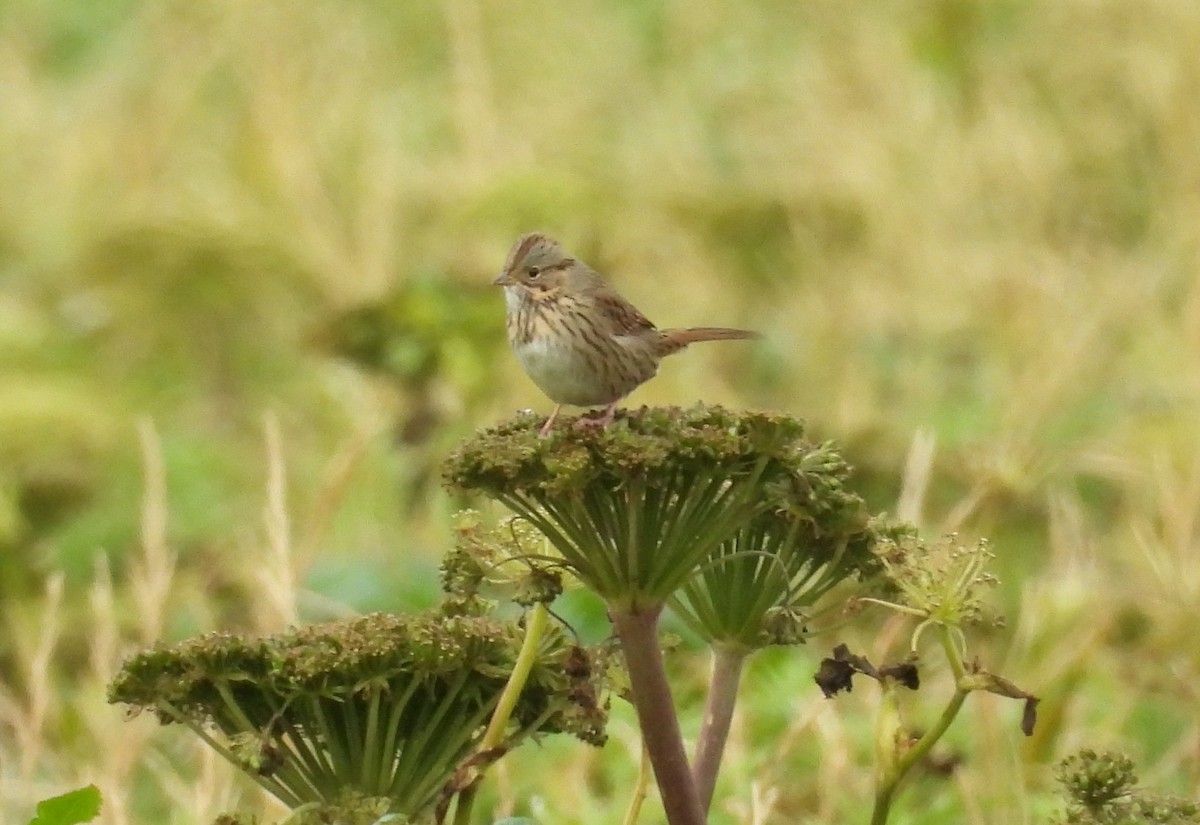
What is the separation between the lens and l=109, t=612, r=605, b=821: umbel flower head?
1625 millimetres

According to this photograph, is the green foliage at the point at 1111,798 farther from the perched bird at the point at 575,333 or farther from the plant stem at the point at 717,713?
the perched bird at the point at 575,333

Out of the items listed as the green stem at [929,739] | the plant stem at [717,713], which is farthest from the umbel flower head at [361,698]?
the green stem at [929,739]

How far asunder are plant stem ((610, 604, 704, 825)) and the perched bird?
1051 millimetres

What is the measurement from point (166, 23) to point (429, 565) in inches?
215

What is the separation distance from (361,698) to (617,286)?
5.94 m

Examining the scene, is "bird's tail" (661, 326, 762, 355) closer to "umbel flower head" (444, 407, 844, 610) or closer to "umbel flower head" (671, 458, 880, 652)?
"umbel flower head" (671, 458, 880, 652)

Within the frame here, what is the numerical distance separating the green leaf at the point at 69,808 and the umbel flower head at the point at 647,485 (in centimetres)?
47

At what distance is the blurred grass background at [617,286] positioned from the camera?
12.6 feet

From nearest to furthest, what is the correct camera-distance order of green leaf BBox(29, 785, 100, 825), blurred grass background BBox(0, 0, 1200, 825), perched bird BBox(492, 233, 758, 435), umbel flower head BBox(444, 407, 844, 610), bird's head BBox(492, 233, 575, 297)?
umbel flower head BBox(444, 407, 844, 610)
green leaf BBox(29, 785, 100, 825)
perched bird BBox(492, 233, 758, 435)
bird's head BBox(492, 233, 575, 297)
blurred grass background BBox(0, 0, 1200, 825)

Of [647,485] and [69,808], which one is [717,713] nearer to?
[647,485]

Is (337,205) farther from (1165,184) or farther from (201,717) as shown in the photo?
(201,717)

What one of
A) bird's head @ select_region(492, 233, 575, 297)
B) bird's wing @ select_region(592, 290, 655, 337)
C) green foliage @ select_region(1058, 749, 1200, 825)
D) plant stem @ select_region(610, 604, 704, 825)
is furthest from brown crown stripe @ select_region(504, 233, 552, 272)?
green foliage @ select_region(1058, 749, 1200, 825)

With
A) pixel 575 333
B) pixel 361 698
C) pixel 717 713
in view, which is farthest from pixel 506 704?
pixel 575 333

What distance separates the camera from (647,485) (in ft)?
5.33
